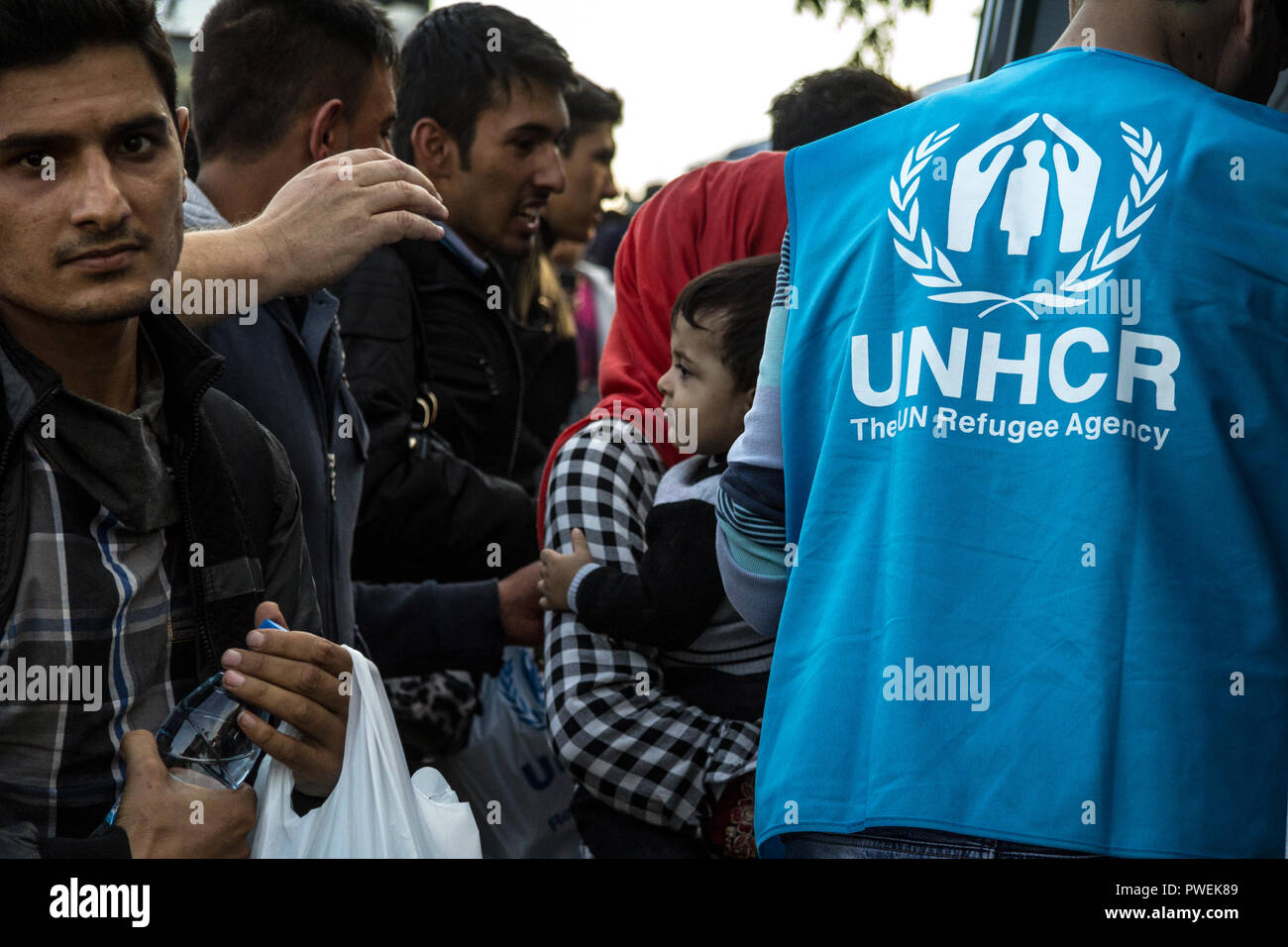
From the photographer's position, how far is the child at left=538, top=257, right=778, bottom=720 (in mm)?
2627

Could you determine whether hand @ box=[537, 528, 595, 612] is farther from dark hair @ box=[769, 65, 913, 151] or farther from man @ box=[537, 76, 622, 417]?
man @ box=[537, 76, 622, 417]

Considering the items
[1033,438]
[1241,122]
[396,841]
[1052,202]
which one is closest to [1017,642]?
[1033,438]

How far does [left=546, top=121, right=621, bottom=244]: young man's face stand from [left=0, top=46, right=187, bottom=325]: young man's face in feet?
15.1

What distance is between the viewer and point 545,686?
9.19ft

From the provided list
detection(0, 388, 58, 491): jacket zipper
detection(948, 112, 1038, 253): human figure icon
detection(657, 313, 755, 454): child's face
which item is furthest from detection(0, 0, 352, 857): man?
Answer: detection(948, 112, 1038, 253): human figure icon

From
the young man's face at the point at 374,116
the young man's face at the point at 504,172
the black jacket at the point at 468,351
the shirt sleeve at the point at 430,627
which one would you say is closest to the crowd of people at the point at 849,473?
the shirt sleeve at the point at 430,627

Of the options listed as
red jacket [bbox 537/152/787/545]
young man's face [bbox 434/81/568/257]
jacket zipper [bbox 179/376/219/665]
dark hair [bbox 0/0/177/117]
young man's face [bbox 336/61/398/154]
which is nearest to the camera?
dark hair [bbox 0/0/177/117]

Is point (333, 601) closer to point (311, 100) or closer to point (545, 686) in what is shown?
point (545, 686)

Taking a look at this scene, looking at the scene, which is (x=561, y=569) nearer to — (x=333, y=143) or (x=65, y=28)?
(x=333, y=143)

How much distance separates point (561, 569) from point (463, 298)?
1180 mm

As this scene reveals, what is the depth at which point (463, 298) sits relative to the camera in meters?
3.70

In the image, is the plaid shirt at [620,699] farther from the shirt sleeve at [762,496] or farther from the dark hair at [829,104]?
the dark hair at [829,104]

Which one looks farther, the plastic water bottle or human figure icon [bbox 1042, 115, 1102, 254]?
the plastic water bottle
